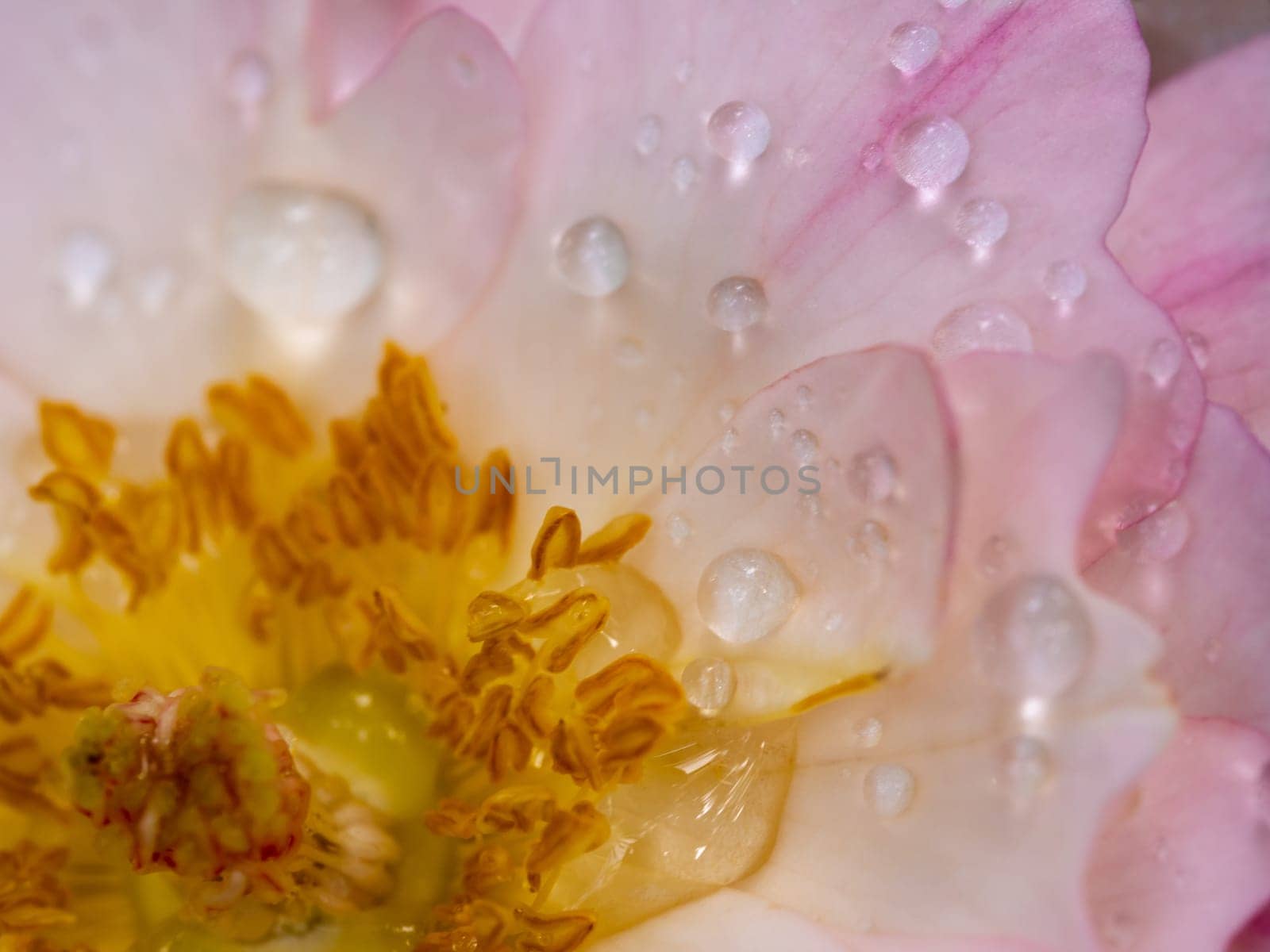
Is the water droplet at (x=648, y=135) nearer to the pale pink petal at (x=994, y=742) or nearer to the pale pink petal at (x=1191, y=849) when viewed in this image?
the pale pink petal at (x=994, y=742)

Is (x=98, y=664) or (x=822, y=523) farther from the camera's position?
(x=98, y=664)

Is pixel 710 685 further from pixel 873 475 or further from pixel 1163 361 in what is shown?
pixel 1163 361

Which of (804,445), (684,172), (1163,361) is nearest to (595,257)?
(684,172)

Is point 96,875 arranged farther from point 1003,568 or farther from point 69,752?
point 1003,568

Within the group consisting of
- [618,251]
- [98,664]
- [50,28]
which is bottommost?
[98,664]

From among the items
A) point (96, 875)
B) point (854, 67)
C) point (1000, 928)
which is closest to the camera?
point (1000, 928)

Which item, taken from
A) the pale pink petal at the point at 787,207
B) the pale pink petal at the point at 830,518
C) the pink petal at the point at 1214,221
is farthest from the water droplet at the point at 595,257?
the pink petal at the point at 1214,221

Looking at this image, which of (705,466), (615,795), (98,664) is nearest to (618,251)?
(705,466)
